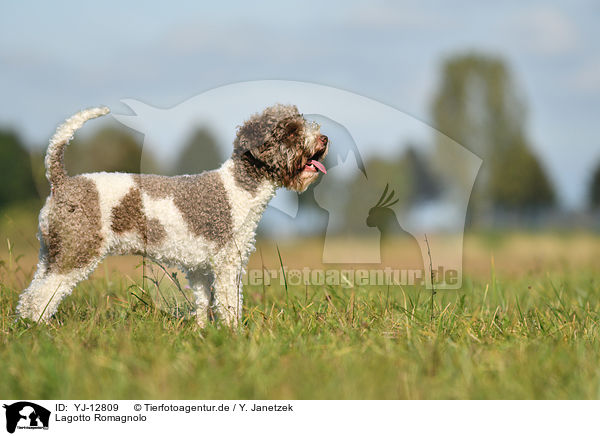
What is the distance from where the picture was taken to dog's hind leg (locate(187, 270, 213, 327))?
5.42 m

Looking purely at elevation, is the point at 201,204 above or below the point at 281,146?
below

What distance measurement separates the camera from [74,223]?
4.75 metres

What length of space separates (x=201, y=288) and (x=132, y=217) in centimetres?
112

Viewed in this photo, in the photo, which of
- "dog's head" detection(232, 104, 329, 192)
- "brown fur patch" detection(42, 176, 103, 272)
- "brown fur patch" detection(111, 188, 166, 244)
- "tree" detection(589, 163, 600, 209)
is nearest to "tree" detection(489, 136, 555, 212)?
"tree" detection(589, 163, 600, 209)

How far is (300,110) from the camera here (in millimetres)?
5422

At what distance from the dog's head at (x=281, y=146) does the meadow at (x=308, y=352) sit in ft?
4.39

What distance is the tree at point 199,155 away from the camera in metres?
5.80

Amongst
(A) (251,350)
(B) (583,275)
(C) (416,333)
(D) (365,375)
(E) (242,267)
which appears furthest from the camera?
(B) (583,275)

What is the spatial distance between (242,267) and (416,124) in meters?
3.16

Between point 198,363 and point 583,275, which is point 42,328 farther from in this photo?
point 583,275

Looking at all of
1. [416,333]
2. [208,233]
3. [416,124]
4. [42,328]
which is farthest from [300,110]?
[42,328]

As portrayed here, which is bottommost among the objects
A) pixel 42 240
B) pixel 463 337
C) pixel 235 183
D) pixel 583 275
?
pixel 583 275

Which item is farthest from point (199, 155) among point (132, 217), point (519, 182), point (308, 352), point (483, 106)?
point (519, 182)

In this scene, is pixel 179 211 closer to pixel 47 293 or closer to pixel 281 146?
pixel 281 146
